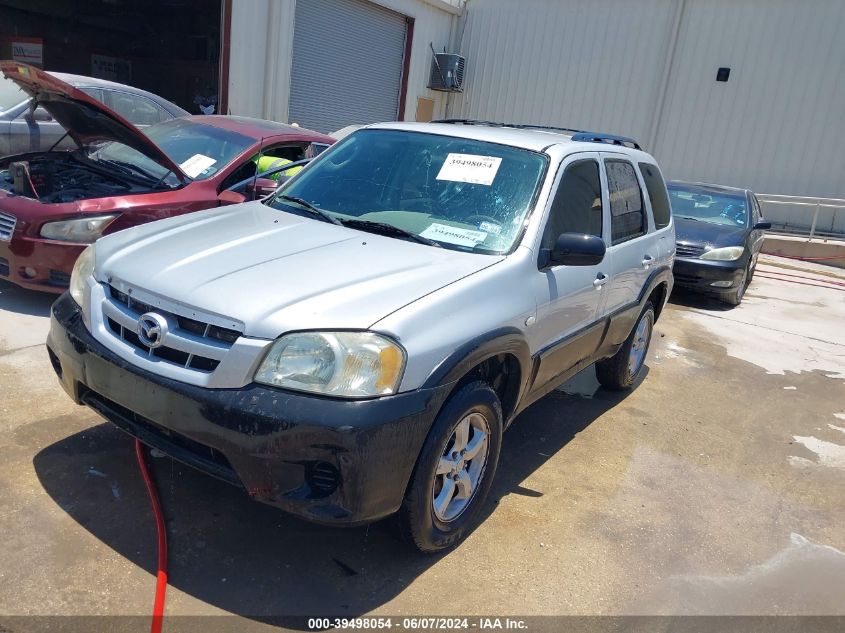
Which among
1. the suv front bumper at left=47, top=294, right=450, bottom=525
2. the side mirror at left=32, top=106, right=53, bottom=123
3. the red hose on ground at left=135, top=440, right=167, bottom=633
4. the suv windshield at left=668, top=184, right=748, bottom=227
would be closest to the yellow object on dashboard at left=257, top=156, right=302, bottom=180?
the side mirror at left=32, top=106, right=53, bottom=123

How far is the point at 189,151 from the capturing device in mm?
6012

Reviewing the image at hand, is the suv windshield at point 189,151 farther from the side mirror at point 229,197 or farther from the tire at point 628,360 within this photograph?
the tire at point 628,360

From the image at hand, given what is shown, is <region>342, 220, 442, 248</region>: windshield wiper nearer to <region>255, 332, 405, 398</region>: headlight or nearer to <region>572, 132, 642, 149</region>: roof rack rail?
<region>255, 332, 405, 398</region>: headlight

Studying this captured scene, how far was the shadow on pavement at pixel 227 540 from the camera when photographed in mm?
2637

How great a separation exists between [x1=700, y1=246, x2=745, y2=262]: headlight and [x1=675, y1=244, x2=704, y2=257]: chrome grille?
0.08 meters

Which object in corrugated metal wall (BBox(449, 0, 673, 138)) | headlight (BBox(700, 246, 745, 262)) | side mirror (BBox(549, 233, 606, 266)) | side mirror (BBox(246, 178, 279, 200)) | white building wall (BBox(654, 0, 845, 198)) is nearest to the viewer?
side mirror (BBox(549, 233, 606, 266))

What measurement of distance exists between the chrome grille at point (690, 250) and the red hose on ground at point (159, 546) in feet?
23.8

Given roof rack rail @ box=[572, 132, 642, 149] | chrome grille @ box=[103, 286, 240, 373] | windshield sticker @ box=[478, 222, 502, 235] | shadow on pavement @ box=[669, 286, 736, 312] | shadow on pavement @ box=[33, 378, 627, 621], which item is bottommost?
shadow on pavement @ box=[669, 286, 736, 312]

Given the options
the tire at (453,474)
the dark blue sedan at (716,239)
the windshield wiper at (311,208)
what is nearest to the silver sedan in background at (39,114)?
the windshield wiper at (311,208)

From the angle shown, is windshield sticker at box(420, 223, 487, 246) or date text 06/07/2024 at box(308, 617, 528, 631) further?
windshield sticker at box(420, 223, 487, 246)

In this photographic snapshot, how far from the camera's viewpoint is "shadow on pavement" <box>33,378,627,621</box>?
2637 millimetres

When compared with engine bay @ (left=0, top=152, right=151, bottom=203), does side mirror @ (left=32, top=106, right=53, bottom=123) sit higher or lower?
higher

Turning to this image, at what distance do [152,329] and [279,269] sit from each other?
0.54 metres

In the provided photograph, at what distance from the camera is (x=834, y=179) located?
596 inches
